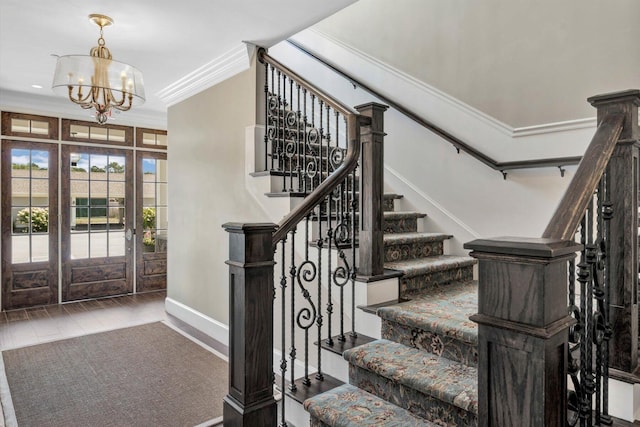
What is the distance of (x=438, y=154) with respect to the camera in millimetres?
3451

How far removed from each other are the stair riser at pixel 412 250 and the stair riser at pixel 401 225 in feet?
0.95

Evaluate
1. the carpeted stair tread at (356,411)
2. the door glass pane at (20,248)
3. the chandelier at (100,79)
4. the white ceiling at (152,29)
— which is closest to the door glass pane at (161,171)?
the door glass pane at (20,248)

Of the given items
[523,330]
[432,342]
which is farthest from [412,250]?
[523,330]

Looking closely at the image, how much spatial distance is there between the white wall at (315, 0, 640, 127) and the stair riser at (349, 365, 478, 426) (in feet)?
7.05

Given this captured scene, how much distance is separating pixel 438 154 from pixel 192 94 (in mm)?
2717

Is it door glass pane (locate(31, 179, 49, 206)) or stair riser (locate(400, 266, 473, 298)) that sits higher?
door glass pane (locate(31, 179, 49, 206))

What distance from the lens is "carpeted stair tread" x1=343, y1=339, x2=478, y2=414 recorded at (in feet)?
5.42

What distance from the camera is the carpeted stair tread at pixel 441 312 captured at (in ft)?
6.32

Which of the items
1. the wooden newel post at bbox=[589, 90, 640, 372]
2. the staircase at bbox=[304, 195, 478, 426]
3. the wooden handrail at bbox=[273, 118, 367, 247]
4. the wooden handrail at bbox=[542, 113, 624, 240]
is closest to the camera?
the wooden handrail at bbox=[542, 113, 624, 240]

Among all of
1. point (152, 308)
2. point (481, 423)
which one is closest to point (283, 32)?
point (481, 423)

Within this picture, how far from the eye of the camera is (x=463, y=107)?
3.29 m

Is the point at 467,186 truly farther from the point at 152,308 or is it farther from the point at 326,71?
the point at 152,308

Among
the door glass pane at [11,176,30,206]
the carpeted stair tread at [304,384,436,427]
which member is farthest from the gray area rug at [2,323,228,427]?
the door glass pane at [11,176,30,206]

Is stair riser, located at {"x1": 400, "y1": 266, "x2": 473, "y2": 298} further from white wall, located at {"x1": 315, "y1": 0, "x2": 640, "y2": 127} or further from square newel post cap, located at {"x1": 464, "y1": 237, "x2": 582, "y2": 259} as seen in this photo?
square newel post cap, located at {"x1": 464, "y1": 237, "x2": 582, "y2": 259}
